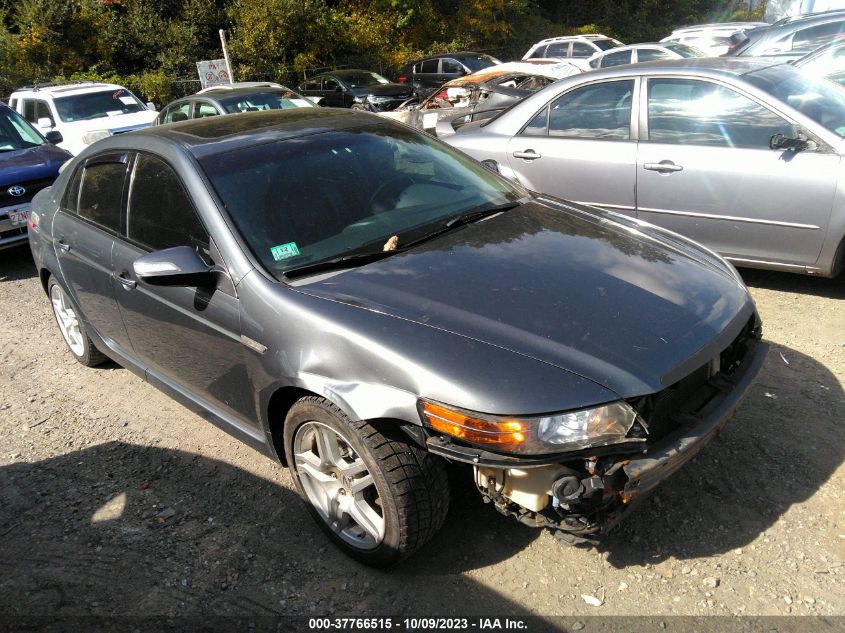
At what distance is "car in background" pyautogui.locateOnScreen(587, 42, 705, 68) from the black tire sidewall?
50.8 feet

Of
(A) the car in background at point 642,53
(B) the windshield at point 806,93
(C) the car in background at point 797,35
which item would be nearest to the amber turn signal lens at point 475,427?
(B) the windshield at point 806,93

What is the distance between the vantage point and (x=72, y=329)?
4.92m

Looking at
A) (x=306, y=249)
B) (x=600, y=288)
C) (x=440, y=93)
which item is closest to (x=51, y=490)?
(x=306, y=249)

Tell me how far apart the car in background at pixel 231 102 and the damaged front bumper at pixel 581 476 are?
28.9 ft

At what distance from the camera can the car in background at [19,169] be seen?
294 inches

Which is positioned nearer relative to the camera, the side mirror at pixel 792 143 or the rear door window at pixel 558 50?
the side mirror at pixel 792 143

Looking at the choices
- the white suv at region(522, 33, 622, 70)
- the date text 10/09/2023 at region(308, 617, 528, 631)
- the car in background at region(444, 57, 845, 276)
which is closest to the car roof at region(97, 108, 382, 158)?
the car in background at region(444, 57, 845, 276)

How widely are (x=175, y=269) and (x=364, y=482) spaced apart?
119 centimetres

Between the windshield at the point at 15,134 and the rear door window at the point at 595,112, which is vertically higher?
the rear door window at the point at 595,112

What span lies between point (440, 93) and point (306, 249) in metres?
10.6

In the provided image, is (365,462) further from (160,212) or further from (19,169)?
(19,169)

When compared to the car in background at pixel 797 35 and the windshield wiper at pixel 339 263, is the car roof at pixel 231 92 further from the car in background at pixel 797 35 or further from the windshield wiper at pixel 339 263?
the windshield wiper at pixel 339 263

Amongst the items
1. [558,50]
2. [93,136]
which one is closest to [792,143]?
[93,136]

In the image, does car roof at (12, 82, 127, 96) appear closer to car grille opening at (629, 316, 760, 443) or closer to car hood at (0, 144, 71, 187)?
car hood at (0, 144, 71, 187)
